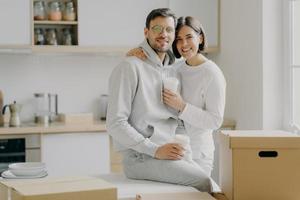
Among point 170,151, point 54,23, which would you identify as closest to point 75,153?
point 54,23

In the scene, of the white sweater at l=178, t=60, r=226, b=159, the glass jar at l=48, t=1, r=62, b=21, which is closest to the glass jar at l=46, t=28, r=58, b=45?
the glass jar at l=48, t=1, r=62, b=21

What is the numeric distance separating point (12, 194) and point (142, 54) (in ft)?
3.95

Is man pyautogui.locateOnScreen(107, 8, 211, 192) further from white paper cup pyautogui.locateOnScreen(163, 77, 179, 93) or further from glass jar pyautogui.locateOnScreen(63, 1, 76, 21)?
glass jar pyautogui.locateOnScreen(63, 1, 76, 21)

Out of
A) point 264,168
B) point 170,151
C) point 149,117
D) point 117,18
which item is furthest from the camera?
point 117,18

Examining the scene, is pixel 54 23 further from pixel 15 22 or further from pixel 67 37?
pixel 15 22

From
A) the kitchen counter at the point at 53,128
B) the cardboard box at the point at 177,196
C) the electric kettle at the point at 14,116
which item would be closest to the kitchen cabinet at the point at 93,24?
the electric kettle at the point at 14,116

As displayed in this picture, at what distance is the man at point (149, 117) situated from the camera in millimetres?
2643

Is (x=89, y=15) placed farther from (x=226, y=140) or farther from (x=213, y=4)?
(x=226, y=140)

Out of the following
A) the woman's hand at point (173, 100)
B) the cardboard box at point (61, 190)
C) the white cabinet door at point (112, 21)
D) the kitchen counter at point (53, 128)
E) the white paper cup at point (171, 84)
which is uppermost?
the white cabinet door at point (112, 21)

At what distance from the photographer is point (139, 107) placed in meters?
2.74

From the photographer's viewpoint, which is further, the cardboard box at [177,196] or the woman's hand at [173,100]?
the woman's hand at [173,100]

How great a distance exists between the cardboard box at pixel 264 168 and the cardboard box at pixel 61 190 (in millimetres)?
643

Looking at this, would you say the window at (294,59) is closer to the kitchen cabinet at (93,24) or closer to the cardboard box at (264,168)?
the kitchen cabinet at (93,24)

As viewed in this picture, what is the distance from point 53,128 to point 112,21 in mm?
1009
